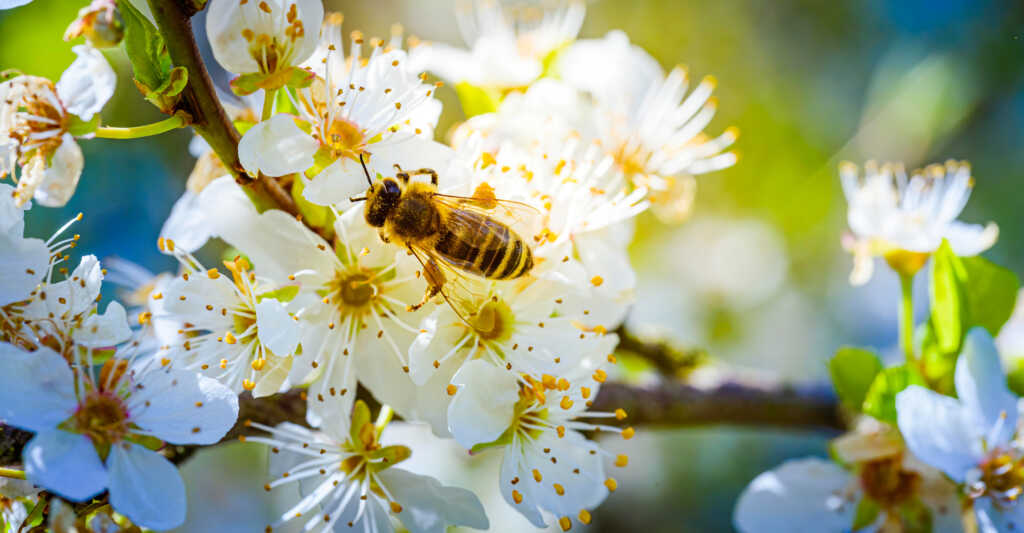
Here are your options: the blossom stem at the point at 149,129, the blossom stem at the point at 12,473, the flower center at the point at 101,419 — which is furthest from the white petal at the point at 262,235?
the blossom stem at the point at 12,473

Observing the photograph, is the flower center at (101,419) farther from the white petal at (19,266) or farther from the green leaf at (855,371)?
the green leaf at (855,371)

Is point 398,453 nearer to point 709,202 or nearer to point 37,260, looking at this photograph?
point 37,260

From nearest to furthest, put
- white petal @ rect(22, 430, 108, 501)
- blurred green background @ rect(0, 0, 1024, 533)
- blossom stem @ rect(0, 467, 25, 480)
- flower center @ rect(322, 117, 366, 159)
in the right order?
white petal @ rect(22, 430, 108, 501), blossom stem @ rect(0, 467, 25, 480), flower center @ rect(322, 117, 366, 159), blurred green background @ rect(0, 0, 1024, 533)

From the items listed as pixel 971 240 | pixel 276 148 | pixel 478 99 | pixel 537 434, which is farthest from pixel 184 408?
pixel 971 240

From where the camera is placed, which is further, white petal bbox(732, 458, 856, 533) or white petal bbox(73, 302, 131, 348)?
white petal bbox(732, 458, 856, 533)

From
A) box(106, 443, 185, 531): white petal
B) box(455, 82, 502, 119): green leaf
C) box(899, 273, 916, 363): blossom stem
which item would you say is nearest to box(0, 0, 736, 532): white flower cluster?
box(106, 443, 185, 531): white petal

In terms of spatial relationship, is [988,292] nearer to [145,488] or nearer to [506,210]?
[506,210]

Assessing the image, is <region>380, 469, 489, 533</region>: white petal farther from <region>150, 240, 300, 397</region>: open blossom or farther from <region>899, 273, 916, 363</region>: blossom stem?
<region>899, 273, 916, 363</region>: blossom stem
